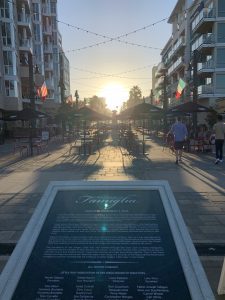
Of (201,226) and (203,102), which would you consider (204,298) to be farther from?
(203,102)

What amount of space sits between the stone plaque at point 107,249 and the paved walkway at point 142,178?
1465 millimetres

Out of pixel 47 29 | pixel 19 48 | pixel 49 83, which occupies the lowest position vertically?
pixel 49 83

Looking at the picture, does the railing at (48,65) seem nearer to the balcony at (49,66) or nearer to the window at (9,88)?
the balcony at (49,66)

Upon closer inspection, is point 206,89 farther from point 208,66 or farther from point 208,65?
point 208,65

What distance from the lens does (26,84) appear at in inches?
1775

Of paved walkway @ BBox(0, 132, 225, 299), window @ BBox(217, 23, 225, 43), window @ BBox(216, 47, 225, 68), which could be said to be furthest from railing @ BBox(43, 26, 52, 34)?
paved walkway @ BBox(0, 132, 225, 299)

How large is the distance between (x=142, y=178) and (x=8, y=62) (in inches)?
1157

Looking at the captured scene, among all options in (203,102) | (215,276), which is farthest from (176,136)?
(203,102)

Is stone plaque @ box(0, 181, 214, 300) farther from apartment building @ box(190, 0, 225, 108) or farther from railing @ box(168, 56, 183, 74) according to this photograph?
railing @ box(168, 56, 183, 74)

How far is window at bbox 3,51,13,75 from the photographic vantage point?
114 feet

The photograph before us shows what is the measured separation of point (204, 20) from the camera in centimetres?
3984

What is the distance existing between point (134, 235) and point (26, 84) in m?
45.0

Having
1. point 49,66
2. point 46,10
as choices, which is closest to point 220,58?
point 49,66

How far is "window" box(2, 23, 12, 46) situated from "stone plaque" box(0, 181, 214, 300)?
35.3 meters
